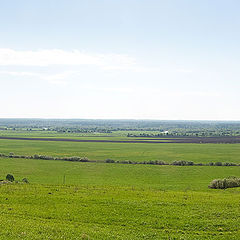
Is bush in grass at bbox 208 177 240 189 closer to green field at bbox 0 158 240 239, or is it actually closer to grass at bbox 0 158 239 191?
green field at bbox 0 158 240 239

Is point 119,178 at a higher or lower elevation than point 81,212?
lower

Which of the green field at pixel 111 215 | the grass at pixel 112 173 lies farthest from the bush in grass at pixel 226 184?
the grass at pixel 112 173

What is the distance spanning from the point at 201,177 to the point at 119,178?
62.1 feet

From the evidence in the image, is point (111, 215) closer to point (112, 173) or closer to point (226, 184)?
point (226, 184)

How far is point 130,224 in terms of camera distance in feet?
77.8

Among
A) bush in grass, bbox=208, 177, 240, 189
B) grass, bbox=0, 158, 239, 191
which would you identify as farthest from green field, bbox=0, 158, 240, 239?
grass, bbox=0, 158, 239, 191

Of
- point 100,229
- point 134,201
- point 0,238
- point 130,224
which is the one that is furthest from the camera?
point 134,201

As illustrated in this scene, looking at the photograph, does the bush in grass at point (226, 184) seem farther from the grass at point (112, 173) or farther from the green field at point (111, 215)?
the grass at point (112, 173)

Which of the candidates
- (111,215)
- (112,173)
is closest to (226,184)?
(111,215)

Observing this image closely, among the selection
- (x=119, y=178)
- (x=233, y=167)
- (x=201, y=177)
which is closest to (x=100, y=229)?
(x=119, y=178)

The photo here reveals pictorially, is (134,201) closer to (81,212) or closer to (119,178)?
(81,212)

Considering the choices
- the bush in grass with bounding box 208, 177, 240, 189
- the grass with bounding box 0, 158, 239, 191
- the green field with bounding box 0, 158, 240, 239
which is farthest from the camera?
the grass with bounding box 0, 158, 239, 191

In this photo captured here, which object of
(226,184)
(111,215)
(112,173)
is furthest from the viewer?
(112,173)

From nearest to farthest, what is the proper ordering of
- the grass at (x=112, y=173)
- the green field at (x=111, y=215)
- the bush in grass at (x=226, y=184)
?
the green field at (x=111, y=215) < the bush in grass at (x=226, y=184) < the grass at (x=112, y=173)
